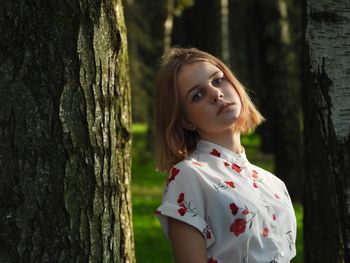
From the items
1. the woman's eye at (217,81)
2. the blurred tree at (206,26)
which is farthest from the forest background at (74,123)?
the blurred tree at (206,26)

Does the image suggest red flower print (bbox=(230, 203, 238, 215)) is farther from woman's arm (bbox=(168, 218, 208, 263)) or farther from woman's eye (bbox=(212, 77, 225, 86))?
woman's eye (bbox=(212, 77, 225, 86))

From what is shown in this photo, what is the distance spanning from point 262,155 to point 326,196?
1836 cm

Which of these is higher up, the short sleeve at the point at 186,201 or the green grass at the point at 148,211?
the short sleeve at the point at 186,201

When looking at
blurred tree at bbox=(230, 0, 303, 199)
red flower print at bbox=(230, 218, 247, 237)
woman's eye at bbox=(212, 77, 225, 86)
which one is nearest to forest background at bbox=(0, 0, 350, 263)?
woman's eye at bbox=(212, 77, 225, 86)

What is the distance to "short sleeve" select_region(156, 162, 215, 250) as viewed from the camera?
3.29 m

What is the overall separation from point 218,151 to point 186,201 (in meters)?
0.32

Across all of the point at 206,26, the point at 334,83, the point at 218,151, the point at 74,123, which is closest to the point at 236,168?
the point at 218,151

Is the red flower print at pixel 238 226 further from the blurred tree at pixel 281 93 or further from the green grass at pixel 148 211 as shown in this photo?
the blurred tree at pixel 281 93

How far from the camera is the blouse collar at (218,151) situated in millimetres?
3549

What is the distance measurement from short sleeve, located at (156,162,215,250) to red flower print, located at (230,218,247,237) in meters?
0.08

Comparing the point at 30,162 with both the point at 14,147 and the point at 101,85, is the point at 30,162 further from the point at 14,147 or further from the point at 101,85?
the point at 101,85

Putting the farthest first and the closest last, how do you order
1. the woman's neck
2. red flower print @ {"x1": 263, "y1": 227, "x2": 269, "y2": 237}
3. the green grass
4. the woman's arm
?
the green grass
the woman's neck
red flower print @ {"x1": 263, "y1": 227, "x2": 269, "y2": 237}
the woman's arm

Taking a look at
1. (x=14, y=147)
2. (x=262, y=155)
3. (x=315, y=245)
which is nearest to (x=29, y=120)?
(x=14, y=147)

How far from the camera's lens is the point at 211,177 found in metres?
3.39
